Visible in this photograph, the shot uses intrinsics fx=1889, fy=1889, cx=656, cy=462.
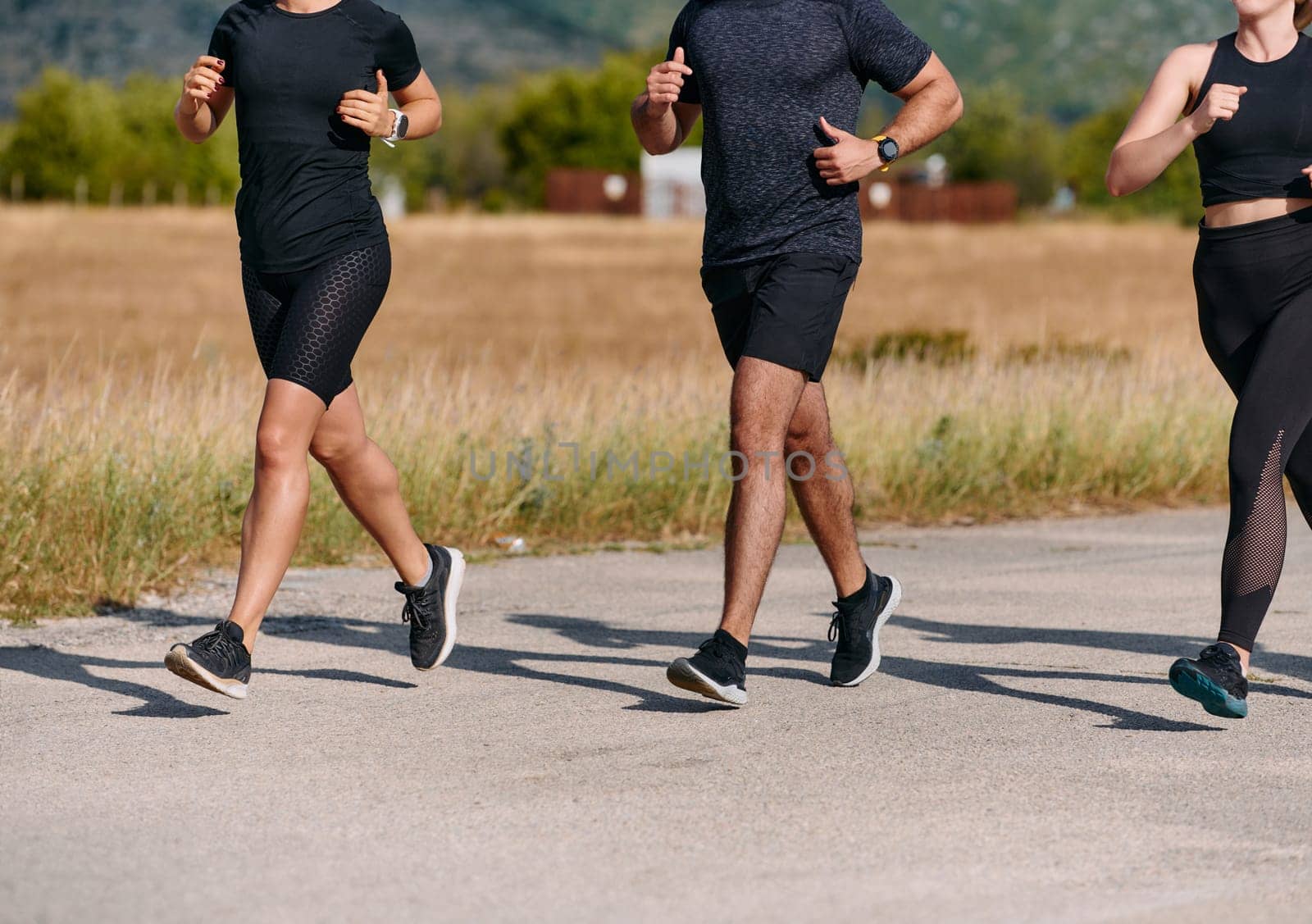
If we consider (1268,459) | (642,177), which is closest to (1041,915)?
(1268,459)

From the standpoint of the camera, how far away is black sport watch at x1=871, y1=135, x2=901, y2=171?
551 centimetres

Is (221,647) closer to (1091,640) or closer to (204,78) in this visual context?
(204,78)

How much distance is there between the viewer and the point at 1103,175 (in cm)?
6775

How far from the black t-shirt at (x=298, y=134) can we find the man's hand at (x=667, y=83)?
72 centimetres

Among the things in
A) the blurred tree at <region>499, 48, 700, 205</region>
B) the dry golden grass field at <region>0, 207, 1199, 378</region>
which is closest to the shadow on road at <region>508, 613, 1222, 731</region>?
the dry golden grass field at <region>0, 207, 1199, 378</region>

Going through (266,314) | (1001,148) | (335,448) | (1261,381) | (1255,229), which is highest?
(1001,148)

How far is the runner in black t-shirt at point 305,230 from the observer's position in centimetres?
526

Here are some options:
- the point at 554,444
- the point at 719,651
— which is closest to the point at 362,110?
the point at 719,651

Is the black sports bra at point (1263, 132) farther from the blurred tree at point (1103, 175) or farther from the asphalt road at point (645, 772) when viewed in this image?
the blurred tree at point (1103, 175)

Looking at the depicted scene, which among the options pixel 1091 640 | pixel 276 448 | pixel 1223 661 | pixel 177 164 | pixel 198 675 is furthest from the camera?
pixel 177 164

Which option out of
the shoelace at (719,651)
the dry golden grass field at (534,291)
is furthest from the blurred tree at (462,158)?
the shoelace at (719,651)

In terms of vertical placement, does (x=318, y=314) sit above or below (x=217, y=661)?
above

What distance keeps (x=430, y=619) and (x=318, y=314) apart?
3.25 ft

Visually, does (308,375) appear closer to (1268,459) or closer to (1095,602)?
(1268,459)
